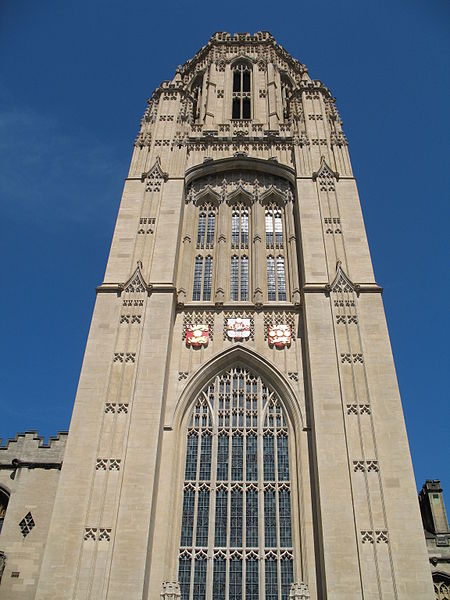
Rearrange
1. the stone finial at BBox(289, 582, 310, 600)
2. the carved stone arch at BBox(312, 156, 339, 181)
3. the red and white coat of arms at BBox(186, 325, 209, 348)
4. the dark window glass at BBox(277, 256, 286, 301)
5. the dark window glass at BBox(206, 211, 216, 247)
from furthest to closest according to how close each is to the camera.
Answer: the carved stone arch at BBox(312, 156, 339, 181)
the dark window glass at BBox(206, 211, 216, 247)
the dark window glass at BBox(277, 256, 286, 301)
the red and white coat of arms at BBox(186, 325, 209, 348)
the stone finial at BBox(289, 582, 310, 600)

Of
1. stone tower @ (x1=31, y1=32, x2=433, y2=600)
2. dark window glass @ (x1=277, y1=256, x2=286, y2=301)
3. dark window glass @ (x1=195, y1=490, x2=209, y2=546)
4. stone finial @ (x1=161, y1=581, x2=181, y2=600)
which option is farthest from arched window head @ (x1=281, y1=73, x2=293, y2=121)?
stone finial @ (x1=161, y1=581, x2=181, y2=600)

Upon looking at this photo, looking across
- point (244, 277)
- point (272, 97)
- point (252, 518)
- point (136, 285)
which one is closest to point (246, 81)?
point (272, 97)

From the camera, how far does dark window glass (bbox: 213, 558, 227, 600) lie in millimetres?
18094

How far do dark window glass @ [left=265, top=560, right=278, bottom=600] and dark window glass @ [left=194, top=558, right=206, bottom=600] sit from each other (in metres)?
2.06

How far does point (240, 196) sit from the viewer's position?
30594mm

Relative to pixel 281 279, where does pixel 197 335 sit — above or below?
below

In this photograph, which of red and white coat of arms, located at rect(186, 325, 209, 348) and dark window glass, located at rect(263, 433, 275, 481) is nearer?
dark window glass, located at rect(263, 433, 275, 481)

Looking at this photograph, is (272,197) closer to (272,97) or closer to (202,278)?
(202,278)

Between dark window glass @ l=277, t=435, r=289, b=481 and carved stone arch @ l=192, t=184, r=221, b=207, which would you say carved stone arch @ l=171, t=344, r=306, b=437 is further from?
carved stone arch @ l=192, t=184, r=221, b=207

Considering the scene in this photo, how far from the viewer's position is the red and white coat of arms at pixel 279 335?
23.4 metres

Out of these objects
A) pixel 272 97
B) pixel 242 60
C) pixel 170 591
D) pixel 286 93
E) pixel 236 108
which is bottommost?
pixel 170 591

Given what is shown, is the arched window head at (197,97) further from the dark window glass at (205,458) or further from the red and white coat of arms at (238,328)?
the dark window glass at (205,458)

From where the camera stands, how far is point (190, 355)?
76.3ft

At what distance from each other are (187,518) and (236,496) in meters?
1.86
